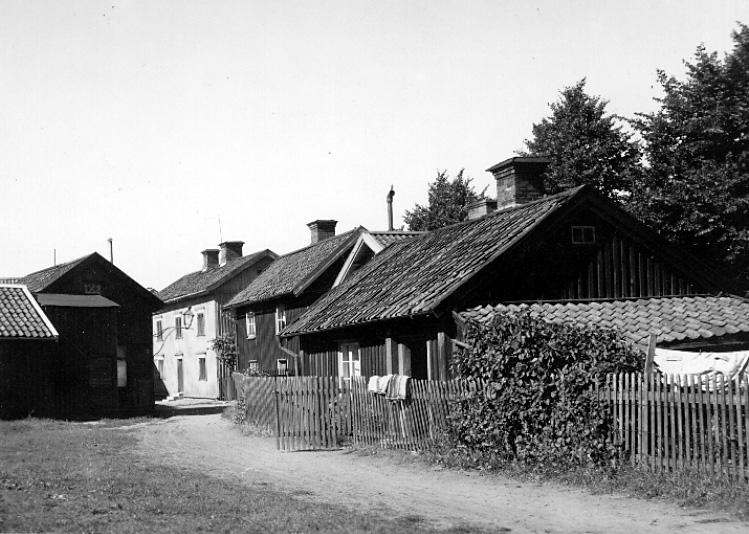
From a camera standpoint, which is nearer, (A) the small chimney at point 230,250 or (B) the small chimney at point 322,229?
(B) the small chimney at point 322,229

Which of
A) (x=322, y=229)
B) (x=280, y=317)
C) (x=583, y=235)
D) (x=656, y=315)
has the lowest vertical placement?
(x=280, y=317)

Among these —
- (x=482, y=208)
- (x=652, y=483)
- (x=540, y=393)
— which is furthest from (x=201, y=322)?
(x=652, y=483)

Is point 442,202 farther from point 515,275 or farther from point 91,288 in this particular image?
point 515,275

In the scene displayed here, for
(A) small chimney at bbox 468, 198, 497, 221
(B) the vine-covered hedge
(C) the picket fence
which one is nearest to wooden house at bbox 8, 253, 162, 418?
(C) the picket fence

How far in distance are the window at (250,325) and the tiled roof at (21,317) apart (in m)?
11.8

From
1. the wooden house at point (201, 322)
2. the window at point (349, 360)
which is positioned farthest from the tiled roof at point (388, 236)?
the wooden house at point (201, 322)

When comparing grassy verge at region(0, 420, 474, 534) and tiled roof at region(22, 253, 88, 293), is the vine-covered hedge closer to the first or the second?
grassy verge at region(0, 420, 474, 534)

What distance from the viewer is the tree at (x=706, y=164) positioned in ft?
85.8

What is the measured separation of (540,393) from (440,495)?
272 cm

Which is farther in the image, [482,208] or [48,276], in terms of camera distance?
[48,276]

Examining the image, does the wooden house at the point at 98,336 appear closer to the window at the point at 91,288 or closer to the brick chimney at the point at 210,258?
the window at the point at 91,288

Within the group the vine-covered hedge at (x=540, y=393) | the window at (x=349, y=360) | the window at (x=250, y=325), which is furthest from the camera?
the window at (x=250, y=325)

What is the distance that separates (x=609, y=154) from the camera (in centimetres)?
4197

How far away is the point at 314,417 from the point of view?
63.0ft
